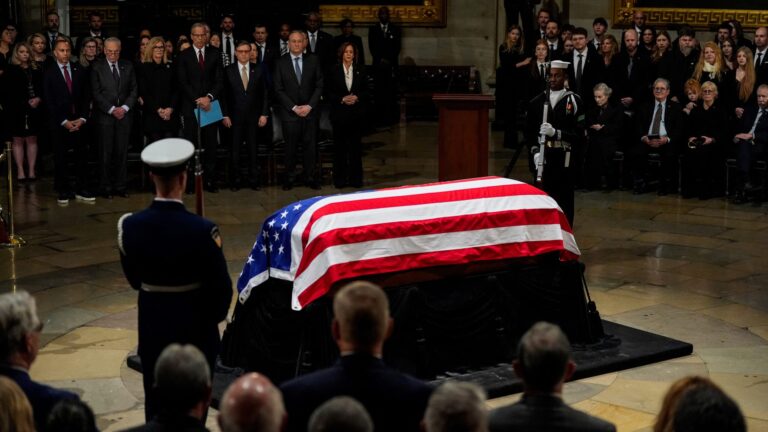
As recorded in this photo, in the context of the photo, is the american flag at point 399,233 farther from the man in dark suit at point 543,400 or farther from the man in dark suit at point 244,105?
the man in dark suit at point 244,105

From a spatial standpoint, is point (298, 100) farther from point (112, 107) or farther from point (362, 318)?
point (362, 318)

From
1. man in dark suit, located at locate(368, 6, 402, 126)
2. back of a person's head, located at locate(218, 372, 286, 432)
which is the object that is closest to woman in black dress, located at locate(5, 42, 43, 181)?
man in dark suit, located at locate(368, 6, 402, 126)

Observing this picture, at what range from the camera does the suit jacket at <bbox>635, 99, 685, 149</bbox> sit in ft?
46.6

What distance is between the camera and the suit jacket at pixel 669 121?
1420 cm

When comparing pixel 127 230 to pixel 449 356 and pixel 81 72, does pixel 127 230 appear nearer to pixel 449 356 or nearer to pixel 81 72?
pixel 449 356

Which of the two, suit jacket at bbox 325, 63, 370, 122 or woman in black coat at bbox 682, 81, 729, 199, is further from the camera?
suit jacket at bbox 325, 63, 370, 122

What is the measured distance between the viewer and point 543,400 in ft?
13.6

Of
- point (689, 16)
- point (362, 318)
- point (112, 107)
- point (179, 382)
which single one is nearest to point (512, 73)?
point (689, 16)

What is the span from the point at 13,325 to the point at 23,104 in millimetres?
10667

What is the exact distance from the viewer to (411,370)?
24.5 feet

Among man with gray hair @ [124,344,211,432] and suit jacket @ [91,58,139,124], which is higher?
suit jacket @ [91,58,139,124]

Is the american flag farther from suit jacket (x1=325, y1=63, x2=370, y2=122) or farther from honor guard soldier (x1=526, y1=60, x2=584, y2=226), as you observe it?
suit jacket (x1=325, y1=63, x2=370, y2=122)

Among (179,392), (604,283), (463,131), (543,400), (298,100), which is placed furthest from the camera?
(298,100)

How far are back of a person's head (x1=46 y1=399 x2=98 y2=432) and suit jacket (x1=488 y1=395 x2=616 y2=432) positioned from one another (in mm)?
1384
